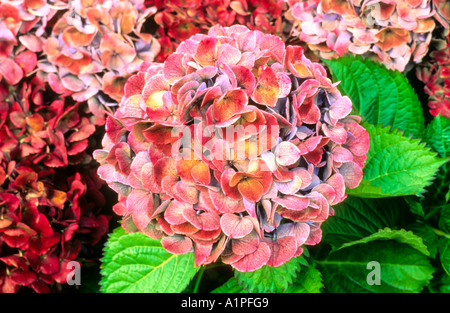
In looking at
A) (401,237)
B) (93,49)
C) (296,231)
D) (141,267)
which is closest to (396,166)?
(401,237)

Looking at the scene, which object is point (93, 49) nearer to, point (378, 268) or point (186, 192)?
point (186, 192)

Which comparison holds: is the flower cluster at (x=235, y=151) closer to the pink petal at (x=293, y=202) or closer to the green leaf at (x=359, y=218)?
the pink petal at (x=293, y=202)

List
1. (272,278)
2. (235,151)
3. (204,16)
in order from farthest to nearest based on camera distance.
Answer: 1. (204,16)
2. (272,278)
3. (235,151)

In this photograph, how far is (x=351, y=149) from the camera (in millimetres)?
666

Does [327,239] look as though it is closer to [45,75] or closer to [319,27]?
[319,27]

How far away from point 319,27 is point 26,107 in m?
0.63

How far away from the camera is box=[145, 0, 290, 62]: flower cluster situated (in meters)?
0.95

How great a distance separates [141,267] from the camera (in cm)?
80

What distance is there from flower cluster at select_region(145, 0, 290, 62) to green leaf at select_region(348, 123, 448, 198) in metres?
0.35

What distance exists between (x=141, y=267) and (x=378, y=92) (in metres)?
0.57

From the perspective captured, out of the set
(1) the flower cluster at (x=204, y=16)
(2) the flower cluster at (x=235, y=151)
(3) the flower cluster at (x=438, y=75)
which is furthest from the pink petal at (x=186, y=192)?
(3) the flower cluster at (x=438, y=75)

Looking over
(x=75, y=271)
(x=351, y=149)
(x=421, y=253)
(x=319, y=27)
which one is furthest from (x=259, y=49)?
(x=75, y=271)

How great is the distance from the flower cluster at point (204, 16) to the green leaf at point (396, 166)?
35cm

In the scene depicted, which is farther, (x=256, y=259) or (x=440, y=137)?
(x=440, y=137)
